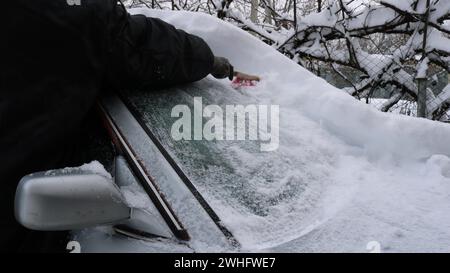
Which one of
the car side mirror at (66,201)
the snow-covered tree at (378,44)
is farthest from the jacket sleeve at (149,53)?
the snow-covered tree at (378,44)

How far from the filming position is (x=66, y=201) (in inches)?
36.2

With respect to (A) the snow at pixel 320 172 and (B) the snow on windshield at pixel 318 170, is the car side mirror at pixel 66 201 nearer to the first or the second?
(A) the snow at pixel 320 172

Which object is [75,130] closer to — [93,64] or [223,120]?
[93,64]

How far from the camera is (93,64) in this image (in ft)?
4.74

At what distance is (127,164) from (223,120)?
51cm

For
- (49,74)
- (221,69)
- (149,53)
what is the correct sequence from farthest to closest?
1. (221,69)
2. (149,53)
3. (49,74)

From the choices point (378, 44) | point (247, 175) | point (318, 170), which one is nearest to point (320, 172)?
point (318, 170)

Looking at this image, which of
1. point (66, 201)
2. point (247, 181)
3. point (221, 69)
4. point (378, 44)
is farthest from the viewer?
point (378, 44)

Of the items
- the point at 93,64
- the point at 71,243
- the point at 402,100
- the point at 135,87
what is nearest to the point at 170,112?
the point at 135,87

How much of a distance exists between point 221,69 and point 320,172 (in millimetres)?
805

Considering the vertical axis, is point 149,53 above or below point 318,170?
above

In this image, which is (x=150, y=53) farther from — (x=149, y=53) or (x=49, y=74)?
(x=49, y=74)

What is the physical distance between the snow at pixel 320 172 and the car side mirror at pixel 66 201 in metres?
0.22

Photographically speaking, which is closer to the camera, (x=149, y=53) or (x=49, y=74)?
(x=49, y=74)
